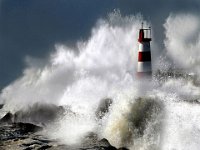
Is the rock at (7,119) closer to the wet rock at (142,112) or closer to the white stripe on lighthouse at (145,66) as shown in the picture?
the wet rock at (142,112)

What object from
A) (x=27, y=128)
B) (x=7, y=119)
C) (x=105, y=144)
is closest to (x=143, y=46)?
(x=7, y=119)

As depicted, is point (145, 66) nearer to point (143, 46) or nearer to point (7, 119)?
point (143, 46)

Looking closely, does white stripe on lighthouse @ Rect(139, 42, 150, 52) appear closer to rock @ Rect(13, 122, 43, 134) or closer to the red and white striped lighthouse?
the red and white striped lighthouse

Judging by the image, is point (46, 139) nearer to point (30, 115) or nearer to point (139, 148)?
point (139, 148)

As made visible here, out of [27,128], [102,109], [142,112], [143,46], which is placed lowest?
[27,128]

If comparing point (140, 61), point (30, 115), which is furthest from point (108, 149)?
point (140, 61)

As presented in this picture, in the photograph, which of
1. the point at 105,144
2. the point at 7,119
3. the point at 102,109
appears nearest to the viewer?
the point at 105,144

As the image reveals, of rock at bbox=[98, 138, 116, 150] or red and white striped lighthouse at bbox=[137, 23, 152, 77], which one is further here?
red and white striped lighthouse at bbox=[137, 23, 152, 77]

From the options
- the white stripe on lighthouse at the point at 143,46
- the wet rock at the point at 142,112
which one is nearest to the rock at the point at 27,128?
the wet rock at the point at 142,112

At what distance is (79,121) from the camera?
17.2m

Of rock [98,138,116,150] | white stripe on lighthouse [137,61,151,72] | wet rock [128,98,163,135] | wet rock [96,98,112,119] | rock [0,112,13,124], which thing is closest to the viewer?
rock [98,138,116,150]

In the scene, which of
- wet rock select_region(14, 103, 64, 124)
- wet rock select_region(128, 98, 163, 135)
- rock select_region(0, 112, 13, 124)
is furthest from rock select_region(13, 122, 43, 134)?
wet rock select_region(128, 98, 163, 135)

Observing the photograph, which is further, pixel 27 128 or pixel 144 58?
pixel 144 58

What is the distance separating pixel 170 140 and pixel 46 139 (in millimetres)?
4278
